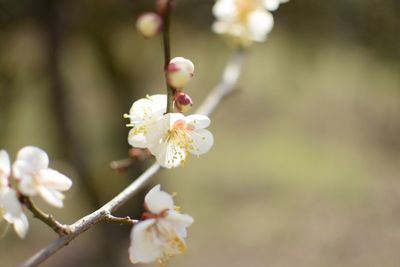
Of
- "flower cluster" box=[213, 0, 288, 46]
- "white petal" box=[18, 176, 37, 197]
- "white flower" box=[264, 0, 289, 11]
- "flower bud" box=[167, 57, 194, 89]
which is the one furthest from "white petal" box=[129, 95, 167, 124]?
"flower cluster" box=[213, 0, 288, 46]

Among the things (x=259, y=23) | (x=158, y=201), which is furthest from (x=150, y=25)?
(x=259, y=23)

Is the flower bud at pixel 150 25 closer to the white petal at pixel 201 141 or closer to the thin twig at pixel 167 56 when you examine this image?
the thin twig at pixel 167 56

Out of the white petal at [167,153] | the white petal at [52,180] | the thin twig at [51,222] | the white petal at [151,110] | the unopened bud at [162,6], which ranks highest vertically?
the unopened bud at [162,6]

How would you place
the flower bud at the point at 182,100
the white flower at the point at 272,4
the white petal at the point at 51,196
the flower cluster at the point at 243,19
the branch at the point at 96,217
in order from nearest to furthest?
the branch at the point at 96,217 < the white petal at the point at 51,196 < the flower bud at the point at 182,100 < the white flower at the point at 272,4 < the flower cluster at the point at 243,19

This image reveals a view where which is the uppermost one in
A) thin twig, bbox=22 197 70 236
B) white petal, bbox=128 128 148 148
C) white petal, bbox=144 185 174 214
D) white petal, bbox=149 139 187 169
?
white petal, bbox=128 128 148 148

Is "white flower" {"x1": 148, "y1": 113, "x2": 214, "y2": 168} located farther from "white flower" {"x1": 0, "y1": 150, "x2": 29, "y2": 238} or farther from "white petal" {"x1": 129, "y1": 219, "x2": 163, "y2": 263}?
"white flower" {"x1": 0, "y1": 150, "x2": 29, "y2": 238}

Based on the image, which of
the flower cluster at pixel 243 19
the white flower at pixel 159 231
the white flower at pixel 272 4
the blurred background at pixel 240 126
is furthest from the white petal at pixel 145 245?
the blurred background at pixel 240 126

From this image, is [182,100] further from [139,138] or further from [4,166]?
[4,166]
